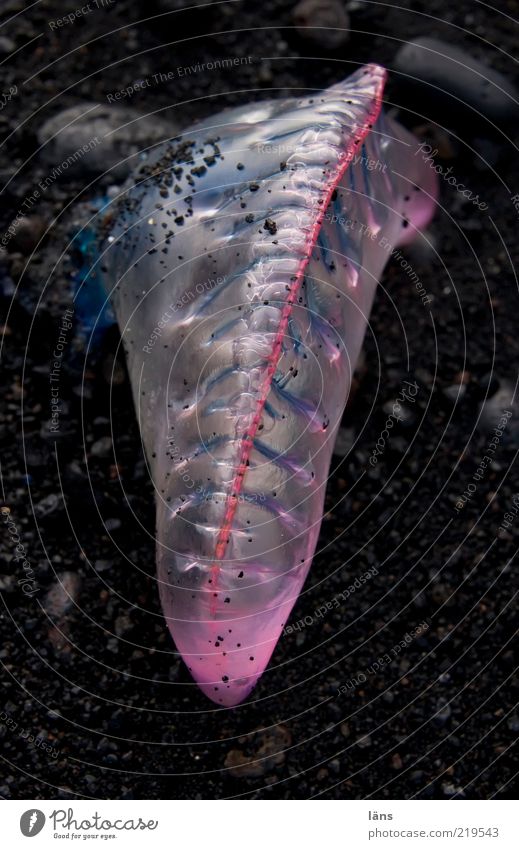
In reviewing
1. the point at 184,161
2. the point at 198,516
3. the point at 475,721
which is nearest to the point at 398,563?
the point at 475,721

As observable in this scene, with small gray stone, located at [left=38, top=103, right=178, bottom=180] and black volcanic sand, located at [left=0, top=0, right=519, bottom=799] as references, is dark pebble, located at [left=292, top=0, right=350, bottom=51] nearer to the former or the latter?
black volcanic sand, located at [left=0, top=0, right=519, bottom=799]

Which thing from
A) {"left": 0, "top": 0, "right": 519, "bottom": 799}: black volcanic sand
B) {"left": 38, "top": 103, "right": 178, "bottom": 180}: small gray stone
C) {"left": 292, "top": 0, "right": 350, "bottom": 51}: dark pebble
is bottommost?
{"left": 0, "top": 0, "right": 519, "bottom": 799}: black volcanic sand

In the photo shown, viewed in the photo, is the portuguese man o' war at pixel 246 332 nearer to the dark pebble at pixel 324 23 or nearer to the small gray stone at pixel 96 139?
the small gray stone at pixel 96 139

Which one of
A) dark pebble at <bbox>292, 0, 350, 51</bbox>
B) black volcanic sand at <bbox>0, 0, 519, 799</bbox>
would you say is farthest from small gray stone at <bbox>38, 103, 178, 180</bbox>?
dark pebble at <bbox>292, 0, 350, 51</bbox>

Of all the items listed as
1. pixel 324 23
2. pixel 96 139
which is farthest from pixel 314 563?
pixel 324 23

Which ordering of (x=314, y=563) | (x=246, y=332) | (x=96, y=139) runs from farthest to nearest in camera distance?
1. (x=96, y=139)
2. (x=314, y=563)
3. (x=246, y=332)

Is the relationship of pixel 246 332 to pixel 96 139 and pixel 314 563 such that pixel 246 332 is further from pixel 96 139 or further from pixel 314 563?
pixel 96 139

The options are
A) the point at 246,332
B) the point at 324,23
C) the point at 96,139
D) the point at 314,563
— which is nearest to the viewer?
the point at 246,332
